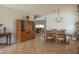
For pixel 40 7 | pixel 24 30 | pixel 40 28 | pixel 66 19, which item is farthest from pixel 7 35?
pixel 66 19

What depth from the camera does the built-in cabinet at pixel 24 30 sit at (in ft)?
9.72

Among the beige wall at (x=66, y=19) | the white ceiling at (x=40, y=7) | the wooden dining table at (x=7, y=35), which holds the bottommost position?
the wooden dining table at (x=7, y=35)

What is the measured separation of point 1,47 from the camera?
9.48 feet

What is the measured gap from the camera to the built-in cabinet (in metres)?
2.96

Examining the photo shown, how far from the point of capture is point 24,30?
9.93ft

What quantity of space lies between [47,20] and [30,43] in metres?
0.63

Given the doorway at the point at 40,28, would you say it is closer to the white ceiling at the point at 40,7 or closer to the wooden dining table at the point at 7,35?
the white ceiling at the point at 40,7

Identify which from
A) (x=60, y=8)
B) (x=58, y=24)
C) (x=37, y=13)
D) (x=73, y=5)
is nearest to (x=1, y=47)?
(x=37, y=13)

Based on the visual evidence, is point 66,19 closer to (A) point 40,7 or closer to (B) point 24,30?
(A) point 40,7

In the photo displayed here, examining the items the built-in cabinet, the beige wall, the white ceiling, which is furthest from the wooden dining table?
the beige wall

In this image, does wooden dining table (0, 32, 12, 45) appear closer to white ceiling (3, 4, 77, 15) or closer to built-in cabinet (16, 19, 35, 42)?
built-in cabinet (16, 19, 35, 42)

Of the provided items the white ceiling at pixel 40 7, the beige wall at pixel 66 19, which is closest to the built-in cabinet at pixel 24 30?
the white ceiling at pixel 40 7
